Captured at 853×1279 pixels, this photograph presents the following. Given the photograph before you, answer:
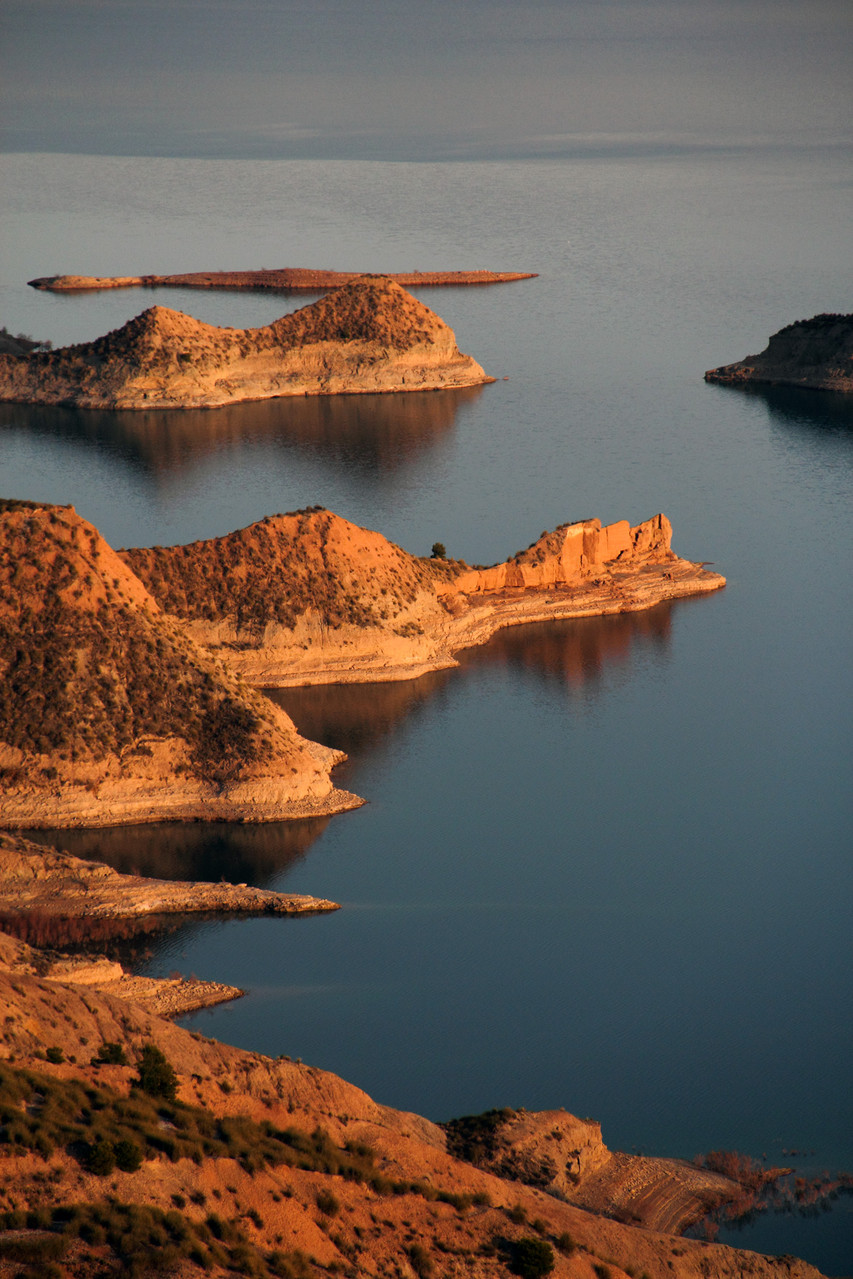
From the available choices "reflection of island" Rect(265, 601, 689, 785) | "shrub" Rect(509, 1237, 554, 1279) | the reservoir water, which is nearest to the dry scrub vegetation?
"reflection of island" Rect(265, 601, 689, 785)

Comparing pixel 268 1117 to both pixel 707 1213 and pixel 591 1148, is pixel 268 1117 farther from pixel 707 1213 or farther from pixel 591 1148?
pixel 707 1213

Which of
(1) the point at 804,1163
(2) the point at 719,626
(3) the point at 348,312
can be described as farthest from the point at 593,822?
(3) the point at 348,312

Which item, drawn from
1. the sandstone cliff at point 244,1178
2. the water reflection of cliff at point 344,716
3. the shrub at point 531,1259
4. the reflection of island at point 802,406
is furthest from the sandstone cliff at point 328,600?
the reflection of island at point 802,406

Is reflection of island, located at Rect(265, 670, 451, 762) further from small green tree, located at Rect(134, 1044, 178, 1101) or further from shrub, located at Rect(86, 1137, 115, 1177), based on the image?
shrub, located at Rect(86, 1137, 115, 1177)

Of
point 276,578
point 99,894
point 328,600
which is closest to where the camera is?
point 99,894

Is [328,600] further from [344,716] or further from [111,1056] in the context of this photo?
[111,1056]

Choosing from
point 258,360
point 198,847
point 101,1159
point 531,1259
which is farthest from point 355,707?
point 258,360
